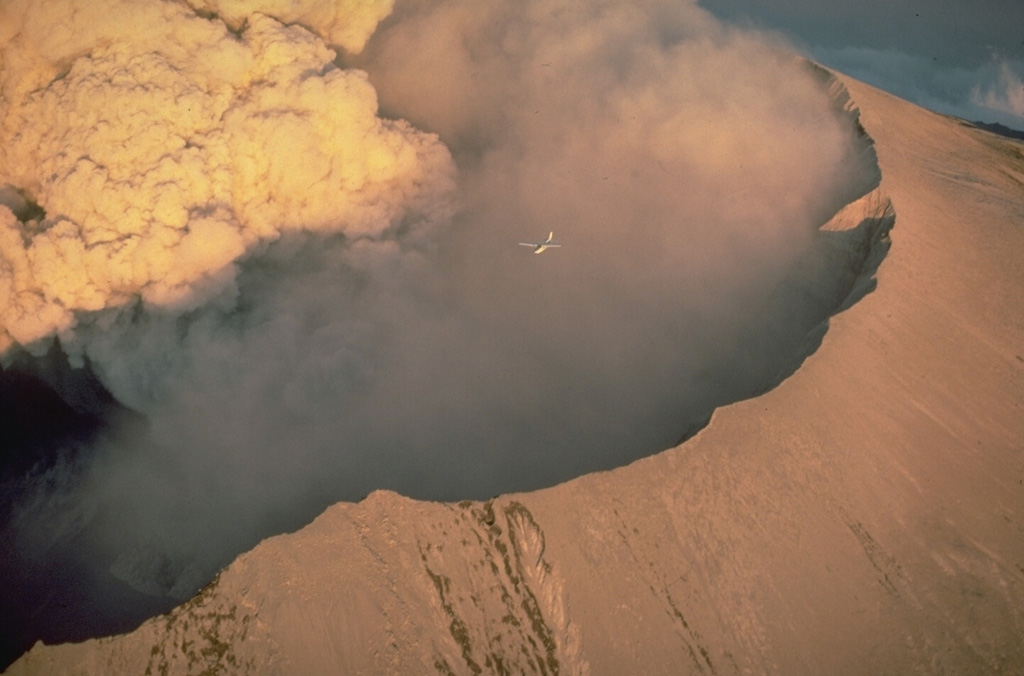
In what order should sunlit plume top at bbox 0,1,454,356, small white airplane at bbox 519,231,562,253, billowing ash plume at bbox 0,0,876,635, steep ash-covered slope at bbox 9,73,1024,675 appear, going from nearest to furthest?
steep ash-covered slope at bbox 9,73,1024,675
billowing ash plume at bbox 0,0,876,635
sunlit plume top at bbox 0,1,454,356
small white airplane at bbox 519,231,562,253

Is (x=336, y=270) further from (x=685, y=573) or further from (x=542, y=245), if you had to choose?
(x=685, y=573)

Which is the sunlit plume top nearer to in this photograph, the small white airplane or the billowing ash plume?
the billowing ash plume

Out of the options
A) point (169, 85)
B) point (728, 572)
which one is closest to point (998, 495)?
point (728, 572)

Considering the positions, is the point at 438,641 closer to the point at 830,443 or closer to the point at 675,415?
the point at 830,443

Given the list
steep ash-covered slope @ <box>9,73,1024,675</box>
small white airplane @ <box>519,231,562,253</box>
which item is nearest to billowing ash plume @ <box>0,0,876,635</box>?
small white airplane @ <box>519,231,562,253</box>

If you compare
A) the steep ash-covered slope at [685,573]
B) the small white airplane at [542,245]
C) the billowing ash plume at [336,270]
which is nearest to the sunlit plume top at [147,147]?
the billowing ash plume at [336,270]
